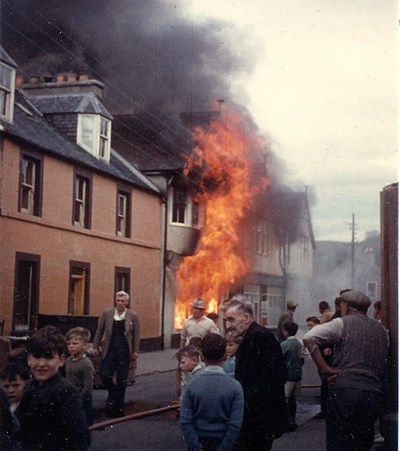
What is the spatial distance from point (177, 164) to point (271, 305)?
1251 millimetres

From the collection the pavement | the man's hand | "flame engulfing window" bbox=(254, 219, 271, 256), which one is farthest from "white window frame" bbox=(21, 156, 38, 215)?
the man's hand

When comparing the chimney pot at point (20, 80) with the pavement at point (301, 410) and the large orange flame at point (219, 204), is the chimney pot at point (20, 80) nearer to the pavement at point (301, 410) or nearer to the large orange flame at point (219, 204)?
the large orange flame at point (219, 204)

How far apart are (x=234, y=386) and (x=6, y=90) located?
281 centimetres

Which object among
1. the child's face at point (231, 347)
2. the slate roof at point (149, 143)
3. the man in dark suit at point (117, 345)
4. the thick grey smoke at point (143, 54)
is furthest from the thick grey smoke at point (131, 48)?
the child's face at point (231, 347)

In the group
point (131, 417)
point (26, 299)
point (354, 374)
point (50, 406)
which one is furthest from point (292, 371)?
point (50, 406)

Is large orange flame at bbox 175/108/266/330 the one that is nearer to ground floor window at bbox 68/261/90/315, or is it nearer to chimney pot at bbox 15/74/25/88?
ground floor window at bbox 68/261/90/315

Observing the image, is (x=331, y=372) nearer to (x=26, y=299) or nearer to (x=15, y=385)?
(x=15, y=385)

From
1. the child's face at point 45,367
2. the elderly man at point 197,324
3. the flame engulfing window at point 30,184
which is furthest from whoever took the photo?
the elderly man at point 197,324

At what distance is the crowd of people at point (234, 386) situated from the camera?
2773 millimetres

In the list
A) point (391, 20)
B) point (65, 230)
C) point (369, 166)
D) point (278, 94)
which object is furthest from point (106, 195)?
point (391, 20)

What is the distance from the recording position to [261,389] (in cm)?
317

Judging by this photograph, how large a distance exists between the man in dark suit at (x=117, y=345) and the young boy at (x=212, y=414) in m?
1.86

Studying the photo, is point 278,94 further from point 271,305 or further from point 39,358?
point 39,358

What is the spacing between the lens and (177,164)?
4980 mm
